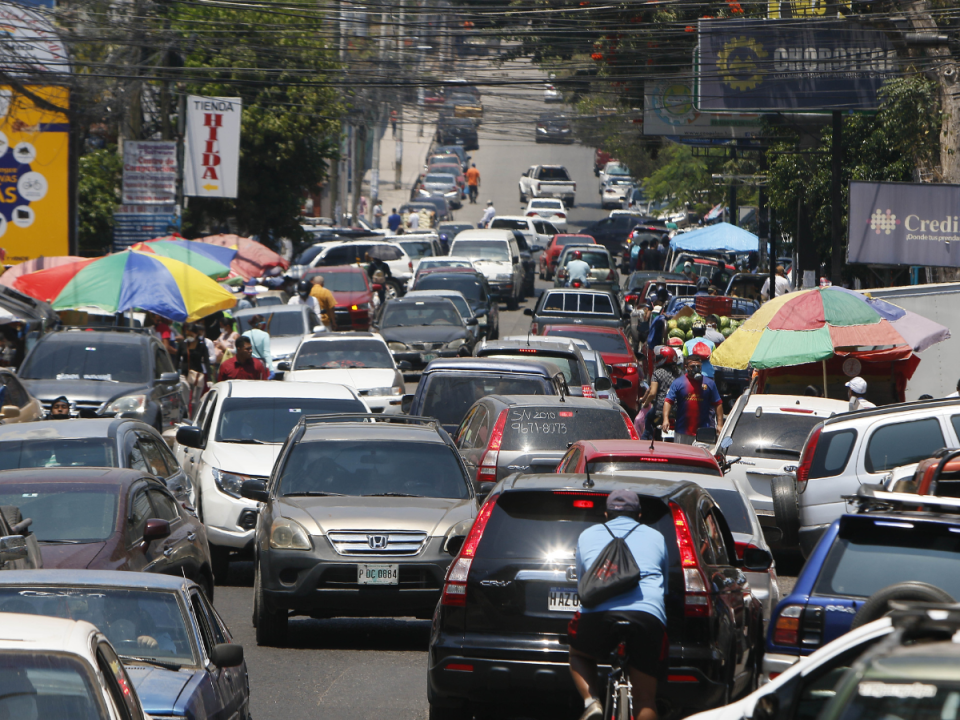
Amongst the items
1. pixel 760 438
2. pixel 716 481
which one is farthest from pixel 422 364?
pixel 716 481

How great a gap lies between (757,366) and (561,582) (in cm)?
961

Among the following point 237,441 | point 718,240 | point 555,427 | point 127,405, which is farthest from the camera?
point 718,240

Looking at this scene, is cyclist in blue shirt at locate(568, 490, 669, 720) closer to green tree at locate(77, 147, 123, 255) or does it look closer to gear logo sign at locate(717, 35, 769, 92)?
gear logo sign at locate(717, 35, 769, 92)

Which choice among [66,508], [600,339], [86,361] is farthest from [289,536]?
[600,339]

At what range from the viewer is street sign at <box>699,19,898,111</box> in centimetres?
2689

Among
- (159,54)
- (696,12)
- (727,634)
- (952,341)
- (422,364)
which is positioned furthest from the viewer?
(696,12)

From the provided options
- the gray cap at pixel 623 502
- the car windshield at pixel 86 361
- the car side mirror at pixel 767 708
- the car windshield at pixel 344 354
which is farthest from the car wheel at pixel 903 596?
the car windshield at pixel 344 354

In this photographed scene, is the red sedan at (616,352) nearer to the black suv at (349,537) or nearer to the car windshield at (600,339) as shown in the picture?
the car windshield at (600,339)

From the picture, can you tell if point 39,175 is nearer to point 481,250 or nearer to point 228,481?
point 481,250

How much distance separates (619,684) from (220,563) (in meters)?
7.62

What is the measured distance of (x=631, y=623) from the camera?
21.3ft

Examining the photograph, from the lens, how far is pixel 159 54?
30.9m

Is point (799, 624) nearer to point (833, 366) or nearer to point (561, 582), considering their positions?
point (561, 582)

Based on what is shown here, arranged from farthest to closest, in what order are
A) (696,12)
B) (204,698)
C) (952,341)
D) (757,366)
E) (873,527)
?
(696,12), (952,341), (757,366), (873,527), (204,698)
